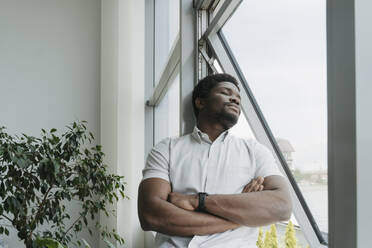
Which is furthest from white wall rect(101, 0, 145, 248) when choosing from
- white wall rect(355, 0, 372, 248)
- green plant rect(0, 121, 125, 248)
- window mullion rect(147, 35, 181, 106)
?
white wall rect(355, 0, 372, 248)

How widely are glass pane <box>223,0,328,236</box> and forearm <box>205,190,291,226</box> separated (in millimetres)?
130

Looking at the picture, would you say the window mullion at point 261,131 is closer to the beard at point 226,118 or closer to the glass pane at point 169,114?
the beard at point 226,118

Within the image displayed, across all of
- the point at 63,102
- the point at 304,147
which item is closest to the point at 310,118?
the point at 304,147

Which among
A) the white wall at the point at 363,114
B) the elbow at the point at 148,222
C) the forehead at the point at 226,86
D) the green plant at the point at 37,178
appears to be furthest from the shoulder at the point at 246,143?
the green plant at the point at 37,178

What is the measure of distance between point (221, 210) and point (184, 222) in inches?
5.8

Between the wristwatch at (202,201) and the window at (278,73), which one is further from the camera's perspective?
the wristwatch at (202,201)

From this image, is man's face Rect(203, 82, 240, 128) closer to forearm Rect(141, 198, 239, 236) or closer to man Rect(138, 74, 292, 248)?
man Rect(138, 74, 292, 248)

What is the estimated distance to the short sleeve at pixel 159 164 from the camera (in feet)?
5.66

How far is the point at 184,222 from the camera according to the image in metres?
1.54

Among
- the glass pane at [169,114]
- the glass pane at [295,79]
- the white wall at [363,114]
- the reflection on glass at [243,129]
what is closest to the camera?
the white wall at [363,114]

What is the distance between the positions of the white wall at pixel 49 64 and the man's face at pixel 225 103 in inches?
117

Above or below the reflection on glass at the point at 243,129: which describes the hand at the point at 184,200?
below

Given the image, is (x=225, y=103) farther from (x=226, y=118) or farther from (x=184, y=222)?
(x=184, y=222)

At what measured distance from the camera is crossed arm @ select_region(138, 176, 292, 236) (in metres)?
1.49
